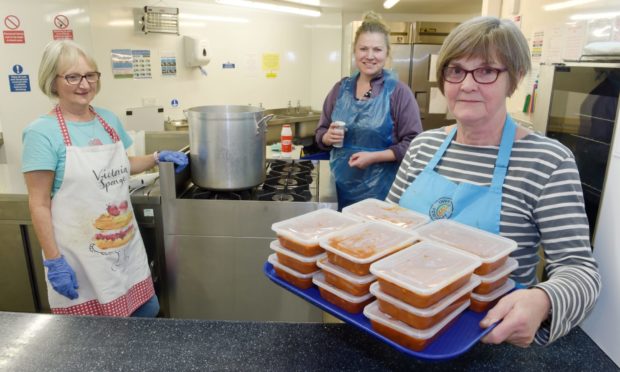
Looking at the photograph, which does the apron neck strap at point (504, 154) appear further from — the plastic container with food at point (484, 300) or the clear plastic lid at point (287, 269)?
the clear plastic lid at point (287, 269)

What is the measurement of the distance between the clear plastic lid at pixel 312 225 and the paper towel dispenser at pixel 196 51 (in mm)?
3529

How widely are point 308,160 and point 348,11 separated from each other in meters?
3.27

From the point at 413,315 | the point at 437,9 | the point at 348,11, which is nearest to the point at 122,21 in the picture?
the point at 348,11

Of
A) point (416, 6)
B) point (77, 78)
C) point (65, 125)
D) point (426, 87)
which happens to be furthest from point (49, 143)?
point (416, 6)

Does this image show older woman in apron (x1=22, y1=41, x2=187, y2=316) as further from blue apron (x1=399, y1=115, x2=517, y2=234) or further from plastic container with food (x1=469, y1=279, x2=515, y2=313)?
plastic container with food (x1=469, y1=279, x2=515, y2=313)

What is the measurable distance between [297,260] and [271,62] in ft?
14.4

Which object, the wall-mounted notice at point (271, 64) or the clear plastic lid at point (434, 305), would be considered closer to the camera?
the clear plastic lid at point (434, 305)

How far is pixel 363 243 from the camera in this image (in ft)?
2.56

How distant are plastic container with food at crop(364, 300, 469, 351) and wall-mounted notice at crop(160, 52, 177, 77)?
3.84 m

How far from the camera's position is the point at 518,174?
955mm

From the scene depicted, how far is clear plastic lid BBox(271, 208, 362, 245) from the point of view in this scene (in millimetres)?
808

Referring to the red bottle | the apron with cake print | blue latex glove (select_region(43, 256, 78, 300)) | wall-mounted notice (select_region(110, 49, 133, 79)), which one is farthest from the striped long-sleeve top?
wall-mounted notice (select_region(110, 49, 133, 79))

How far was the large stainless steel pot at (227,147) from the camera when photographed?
1.75 meters

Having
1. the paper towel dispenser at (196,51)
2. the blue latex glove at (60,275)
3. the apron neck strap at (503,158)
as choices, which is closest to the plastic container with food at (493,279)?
the apron neck strap at (503,158)
